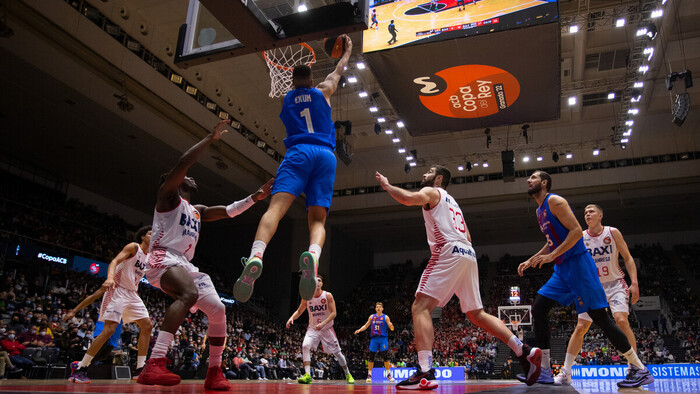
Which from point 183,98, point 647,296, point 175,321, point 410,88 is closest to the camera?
point 175,321

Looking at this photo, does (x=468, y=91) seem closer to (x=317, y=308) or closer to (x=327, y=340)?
(x=317, y=308)

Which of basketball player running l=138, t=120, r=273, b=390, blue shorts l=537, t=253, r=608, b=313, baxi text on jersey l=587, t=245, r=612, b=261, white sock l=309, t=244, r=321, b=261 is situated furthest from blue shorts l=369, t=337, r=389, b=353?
white sock l=309, t=244, r=321, b=261

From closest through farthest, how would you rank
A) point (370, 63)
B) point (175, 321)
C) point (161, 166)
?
point (175, 321) < point (370, 63) < point (161, 166)

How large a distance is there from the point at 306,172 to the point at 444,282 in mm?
1442

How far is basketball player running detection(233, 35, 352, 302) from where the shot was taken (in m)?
3.44

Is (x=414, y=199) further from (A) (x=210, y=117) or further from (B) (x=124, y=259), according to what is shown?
(A) (x=210, y=117)

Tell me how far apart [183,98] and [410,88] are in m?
10.8

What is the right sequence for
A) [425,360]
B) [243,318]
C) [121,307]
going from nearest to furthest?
[425,360] → [121,307] → [243,318]

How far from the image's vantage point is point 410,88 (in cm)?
1017

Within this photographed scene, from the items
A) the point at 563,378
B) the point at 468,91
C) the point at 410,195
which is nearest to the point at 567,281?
the point at 563,378

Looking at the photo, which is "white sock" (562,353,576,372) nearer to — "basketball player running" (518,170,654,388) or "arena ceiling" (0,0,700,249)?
"basketball player running" (518,170,654,388)

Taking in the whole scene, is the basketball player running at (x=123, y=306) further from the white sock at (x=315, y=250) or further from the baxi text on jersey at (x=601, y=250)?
the baxi text on jersey at (x=601, y=250)

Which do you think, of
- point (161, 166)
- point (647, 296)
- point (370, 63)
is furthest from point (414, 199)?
point (647, 296)

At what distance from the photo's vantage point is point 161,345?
11.1 ft
